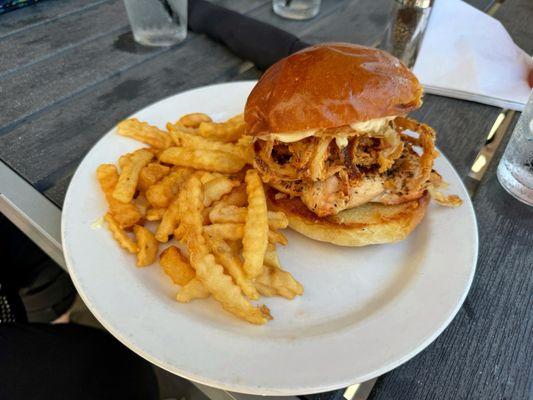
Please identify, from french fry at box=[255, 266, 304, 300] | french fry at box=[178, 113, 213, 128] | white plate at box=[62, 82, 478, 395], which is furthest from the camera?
french fry at box=[178, 113, 213, 128]

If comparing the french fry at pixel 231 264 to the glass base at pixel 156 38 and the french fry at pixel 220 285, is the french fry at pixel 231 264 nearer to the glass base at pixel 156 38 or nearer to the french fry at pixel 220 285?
the french fry at pixel 220 285

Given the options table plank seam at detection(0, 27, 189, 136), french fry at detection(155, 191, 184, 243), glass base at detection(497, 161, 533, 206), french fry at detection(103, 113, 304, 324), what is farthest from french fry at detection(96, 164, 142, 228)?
glass base at detection(497, 161, 533, 206)

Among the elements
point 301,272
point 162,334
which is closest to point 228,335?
point 162,334

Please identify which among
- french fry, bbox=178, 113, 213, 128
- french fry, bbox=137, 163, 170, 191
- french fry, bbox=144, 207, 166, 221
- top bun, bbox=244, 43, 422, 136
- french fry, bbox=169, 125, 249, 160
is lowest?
french fry, bbox=144, 207, 166, 221

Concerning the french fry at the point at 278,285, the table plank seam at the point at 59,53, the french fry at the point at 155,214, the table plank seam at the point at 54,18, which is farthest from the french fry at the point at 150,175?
the table plank seam at the point at 54,18

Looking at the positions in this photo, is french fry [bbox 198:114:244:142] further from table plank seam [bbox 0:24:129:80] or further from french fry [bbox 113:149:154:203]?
table plank seam [bbox 0:24:129:80]

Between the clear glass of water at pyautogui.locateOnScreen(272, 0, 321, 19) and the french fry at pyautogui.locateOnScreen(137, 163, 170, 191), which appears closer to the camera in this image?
the french fry at pyautogui.locateOnScreen(137, 163, 170, 191)

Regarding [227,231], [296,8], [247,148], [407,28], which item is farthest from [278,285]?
[296,8]

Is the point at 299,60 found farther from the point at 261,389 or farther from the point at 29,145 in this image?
the point at 29,145
